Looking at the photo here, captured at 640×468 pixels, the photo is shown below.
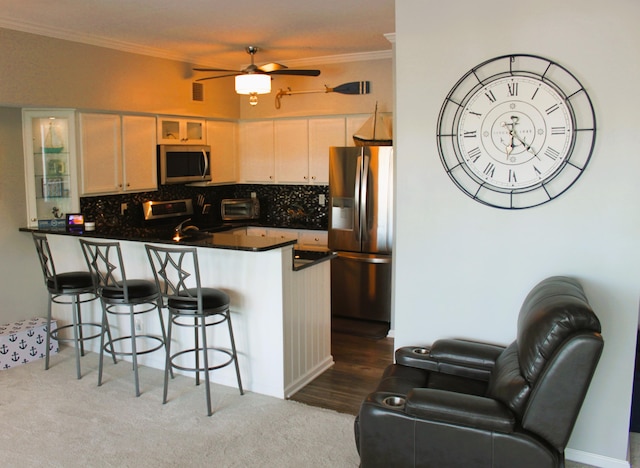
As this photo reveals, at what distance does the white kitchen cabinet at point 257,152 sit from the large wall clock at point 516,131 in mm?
3689

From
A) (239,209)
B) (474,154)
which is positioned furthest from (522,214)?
(239,209)

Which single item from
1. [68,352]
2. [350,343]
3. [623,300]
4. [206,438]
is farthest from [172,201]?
[623,300]

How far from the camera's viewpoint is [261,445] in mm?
3379

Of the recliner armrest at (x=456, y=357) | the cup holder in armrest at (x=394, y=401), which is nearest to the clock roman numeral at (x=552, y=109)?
the recliner armrest at (x=456, y=357)

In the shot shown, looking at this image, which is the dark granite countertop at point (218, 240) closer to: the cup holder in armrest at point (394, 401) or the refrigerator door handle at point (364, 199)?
the refrigerator door handle at point (364, 199)

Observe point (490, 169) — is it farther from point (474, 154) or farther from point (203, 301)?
point (203, 301)

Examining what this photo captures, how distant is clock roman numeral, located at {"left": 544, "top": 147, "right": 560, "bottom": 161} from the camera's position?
297 cm

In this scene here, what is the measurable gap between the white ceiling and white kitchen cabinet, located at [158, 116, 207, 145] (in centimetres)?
63

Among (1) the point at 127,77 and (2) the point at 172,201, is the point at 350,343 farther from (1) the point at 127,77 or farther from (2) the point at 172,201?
→ (1) the point at 127,77

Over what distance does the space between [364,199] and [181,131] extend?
2018mm

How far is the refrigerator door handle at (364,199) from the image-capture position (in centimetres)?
557

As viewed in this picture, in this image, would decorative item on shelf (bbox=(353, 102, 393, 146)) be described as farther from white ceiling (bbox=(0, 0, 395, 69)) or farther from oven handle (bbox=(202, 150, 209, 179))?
oven handle (bbox=(202, 150, 209, 179))

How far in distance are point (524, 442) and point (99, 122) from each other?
4.33 m

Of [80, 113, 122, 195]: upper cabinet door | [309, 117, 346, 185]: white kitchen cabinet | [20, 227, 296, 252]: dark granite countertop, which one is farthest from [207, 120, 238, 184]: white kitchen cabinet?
[20, 227, 296, 252]: dark granite countertop
